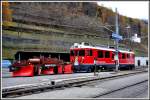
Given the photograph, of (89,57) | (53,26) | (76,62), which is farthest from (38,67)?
(53,26)

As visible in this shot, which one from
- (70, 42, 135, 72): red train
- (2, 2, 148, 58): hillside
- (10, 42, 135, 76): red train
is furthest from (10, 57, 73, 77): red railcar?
(2, 2, 148, 58): hillside

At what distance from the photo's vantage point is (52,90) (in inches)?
710

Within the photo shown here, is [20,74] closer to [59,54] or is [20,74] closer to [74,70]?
[74,70]

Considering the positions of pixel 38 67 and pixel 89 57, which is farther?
pixel 89 57

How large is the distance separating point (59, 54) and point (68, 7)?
8837 mm

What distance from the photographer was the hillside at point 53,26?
54.2 meters

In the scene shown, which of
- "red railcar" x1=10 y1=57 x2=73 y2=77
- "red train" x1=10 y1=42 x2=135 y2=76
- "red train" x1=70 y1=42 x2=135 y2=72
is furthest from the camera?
"red train" x1=70 y1=42 x2=135 y2=72

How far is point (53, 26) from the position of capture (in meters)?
64.8

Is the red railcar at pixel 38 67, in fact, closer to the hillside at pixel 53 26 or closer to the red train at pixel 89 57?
the red train at pixel 89 57

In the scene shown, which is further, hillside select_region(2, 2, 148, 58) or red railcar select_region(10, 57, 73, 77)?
hillside select_region(2, 2, 148, 58)

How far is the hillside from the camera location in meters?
54.2

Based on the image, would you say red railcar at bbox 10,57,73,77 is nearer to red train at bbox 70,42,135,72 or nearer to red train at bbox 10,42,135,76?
red train at bbox 10,42,135,76

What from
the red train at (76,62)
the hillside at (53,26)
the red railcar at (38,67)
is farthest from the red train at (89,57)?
the hillside at (53,26)

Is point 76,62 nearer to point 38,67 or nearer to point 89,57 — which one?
point 89,57
